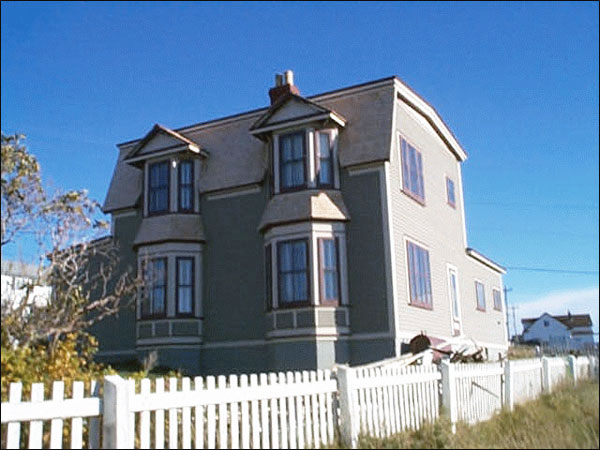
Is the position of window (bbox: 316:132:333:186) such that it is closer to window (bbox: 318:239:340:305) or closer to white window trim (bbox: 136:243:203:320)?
window (bbox: 318:239:340:305)

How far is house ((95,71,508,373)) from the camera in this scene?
18.4 m

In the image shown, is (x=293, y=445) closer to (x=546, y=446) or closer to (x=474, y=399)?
(x=546, y=446)

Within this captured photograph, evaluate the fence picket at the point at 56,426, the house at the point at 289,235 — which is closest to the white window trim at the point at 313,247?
the house at the point at 289,235

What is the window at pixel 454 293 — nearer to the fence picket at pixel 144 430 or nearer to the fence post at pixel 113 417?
the fence picket at pixel 144 430

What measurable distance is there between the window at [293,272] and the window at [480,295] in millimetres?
10791

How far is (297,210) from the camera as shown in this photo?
742 inches

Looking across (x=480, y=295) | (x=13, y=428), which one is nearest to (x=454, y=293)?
(x=480, y=295)

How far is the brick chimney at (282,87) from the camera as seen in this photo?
72.5 feet

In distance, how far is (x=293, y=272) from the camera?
18719 mm

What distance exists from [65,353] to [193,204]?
13649mm

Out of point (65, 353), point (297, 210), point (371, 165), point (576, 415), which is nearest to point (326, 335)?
point (297, 210)

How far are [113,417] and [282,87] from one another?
58.5 feet

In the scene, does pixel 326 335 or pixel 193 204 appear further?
pixel 193 204

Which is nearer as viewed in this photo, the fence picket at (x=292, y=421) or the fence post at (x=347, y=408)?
the fence picket at (x=292, y=421)
